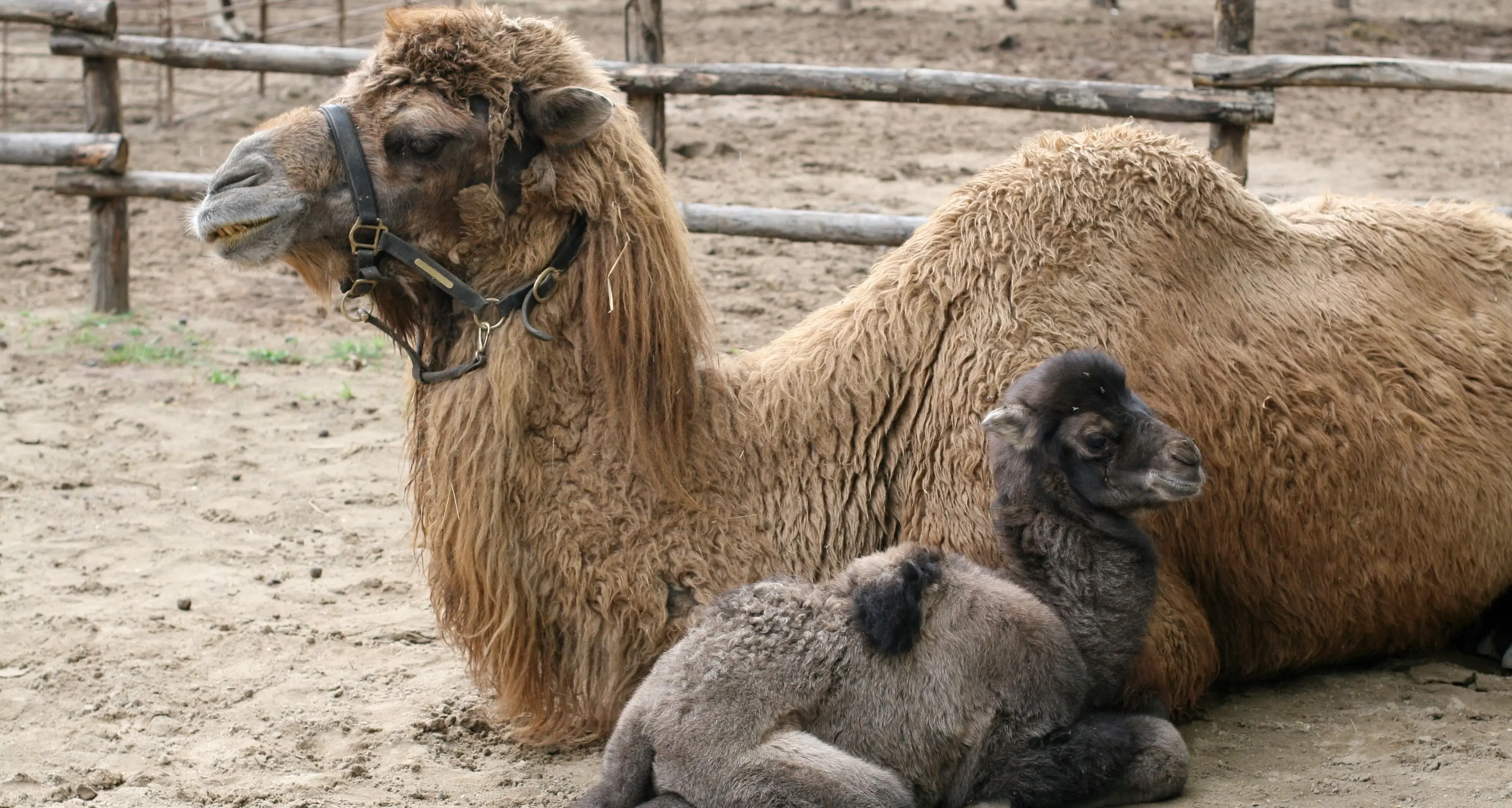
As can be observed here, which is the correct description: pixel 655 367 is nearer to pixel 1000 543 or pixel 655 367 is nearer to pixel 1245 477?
pixel 1000 543

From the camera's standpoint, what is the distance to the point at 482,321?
13.7 ft

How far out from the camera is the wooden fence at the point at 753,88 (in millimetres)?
8172

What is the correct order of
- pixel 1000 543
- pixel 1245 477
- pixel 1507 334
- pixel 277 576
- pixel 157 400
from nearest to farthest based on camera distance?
pixel 1000 543, pixel 1245 477, pixel 1507 334, pixel 277 576, pixel 157 400

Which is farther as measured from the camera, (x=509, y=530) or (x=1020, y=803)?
(x=509, y=530)

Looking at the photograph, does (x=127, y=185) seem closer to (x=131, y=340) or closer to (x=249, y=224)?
(x=131, y=340)

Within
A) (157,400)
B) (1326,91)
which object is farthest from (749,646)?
(1326,91)

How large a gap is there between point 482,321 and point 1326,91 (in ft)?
42.3

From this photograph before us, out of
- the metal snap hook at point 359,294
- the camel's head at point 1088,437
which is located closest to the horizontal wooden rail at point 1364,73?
the camel's head at point 1088,437

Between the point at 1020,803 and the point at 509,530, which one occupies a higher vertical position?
the point at 509,530

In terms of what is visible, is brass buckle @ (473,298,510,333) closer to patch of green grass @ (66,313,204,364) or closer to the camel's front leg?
the camel's front leg

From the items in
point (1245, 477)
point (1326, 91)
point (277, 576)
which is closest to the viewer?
point (1245, 477)

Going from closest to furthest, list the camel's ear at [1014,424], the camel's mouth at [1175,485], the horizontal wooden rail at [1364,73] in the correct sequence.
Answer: the camel's mouth at [1175,485] → the camel's ear at [1014,424] → the horizontal wooden rail at [1364,73]

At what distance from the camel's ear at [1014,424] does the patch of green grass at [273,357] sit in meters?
5.84

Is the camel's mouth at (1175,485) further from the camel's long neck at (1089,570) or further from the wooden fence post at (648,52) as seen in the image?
the wooden fence post at (648,52)
